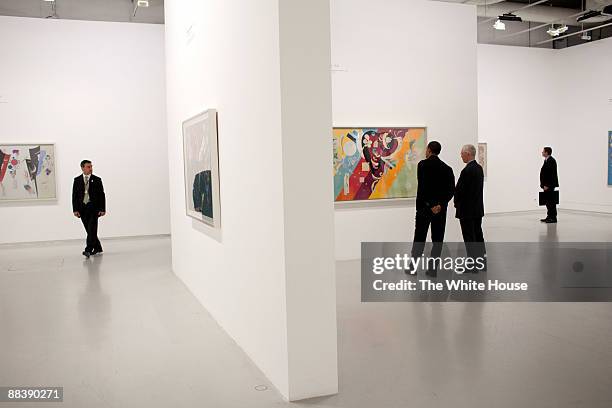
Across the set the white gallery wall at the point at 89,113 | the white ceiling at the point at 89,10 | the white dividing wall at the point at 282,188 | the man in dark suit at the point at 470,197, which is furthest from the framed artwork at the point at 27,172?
the man in dark suit at the point at 470,197

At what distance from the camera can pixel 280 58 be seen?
13.9 ft

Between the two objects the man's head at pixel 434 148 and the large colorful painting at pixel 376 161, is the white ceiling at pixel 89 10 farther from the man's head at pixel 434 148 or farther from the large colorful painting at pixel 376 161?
the man's head at pixel 434 148

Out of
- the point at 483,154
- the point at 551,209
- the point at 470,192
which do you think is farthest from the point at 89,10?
the point at 551,209

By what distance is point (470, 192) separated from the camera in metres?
8.20

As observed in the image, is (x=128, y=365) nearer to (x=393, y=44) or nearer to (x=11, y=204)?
(x=393, y=44)

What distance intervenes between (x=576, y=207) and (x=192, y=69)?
1512 centimetres

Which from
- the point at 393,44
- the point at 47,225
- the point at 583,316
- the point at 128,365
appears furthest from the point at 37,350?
the point at 47,225

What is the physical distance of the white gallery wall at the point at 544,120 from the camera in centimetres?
1769

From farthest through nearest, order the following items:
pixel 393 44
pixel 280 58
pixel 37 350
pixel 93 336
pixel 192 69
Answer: pixel 393 44 → pixel 192 69 → pixel 93 336 → pixel 37 350 → pixel 280 58

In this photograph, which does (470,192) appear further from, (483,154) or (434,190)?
(483,154)

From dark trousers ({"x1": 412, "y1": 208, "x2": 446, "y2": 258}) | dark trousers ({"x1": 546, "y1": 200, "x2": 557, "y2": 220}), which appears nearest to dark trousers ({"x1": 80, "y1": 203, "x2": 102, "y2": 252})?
dark trousers ({"x1": 412, "y1": 208, "x2": 446, "y2": 258})

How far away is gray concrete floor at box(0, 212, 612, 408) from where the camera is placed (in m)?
4.45

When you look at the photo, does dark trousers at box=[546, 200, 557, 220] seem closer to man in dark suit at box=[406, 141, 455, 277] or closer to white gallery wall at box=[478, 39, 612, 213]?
white gallery wall at box=[478, 39, 612, 213]

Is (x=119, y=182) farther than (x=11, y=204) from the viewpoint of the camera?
Yes
